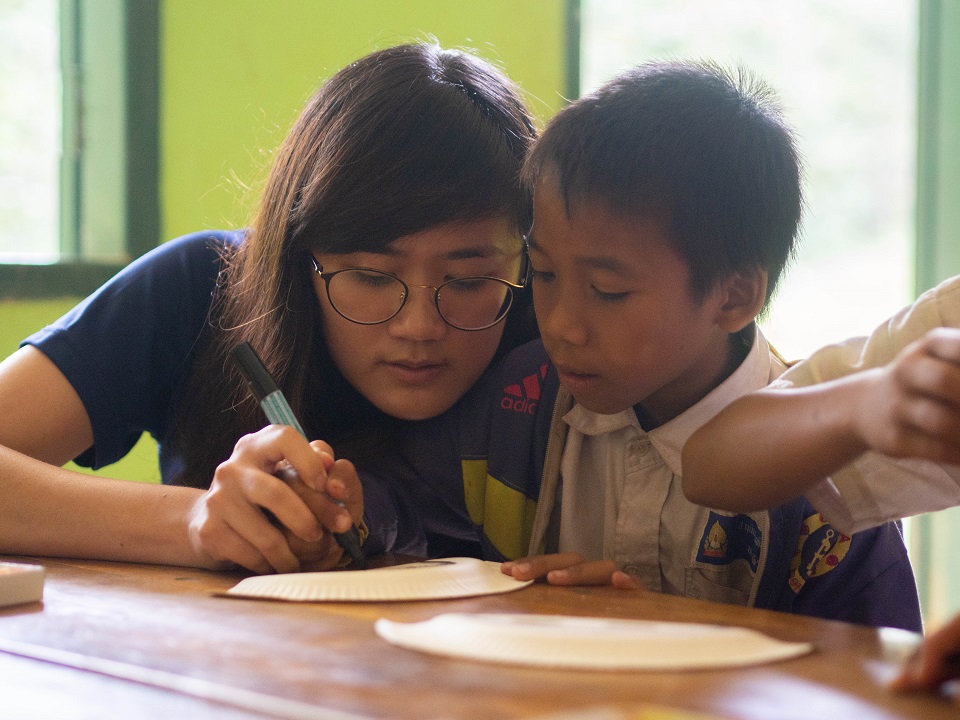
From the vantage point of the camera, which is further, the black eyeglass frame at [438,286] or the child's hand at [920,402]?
the black eyeglass frame at [438,286]

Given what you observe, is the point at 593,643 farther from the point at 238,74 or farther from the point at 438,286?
the point at 238,74

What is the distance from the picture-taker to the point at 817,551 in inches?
37.3

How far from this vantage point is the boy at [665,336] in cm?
93

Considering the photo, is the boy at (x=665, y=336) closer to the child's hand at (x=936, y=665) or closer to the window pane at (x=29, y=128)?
the child's hand at (x=936, y=665)

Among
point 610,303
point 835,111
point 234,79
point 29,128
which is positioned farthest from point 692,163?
point 835,111

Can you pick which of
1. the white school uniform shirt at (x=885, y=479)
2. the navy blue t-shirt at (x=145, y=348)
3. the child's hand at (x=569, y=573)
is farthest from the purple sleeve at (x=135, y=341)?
the white school uniform shirt at (x=885, y=479)

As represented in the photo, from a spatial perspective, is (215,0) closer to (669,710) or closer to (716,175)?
(716,175)

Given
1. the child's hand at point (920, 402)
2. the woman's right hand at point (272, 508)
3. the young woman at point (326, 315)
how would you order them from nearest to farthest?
the child's hand at point (920, 402) → the woman's right hand at point (272, 508) → the young woman at point (326, 315)

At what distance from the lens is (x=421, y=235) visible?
103cm

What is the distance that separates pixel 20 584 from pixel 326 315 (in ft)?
1.73

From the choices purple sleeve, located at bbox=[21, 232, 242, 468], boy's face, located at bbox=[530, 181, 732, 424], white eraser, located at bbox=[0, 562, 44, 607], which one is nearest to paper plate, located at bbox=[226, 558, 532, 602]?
white eraser, located at bbox=[0, 562, 44, 607]

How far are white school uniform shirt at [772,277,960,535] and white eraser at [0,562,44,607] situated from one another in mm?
584

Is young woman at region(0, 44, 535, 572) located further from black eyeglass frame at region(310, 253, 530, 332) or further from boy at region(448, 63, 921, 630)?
boy at region(448, 63, 921, 630)

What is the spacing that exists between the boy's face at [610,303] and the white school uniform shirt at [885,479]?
13 cm
